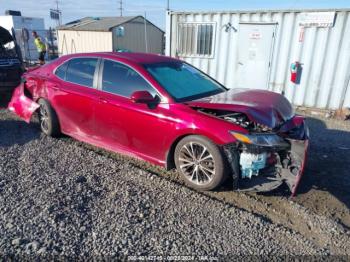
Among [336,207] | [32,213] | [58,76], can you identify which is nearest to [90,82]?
[58,76]

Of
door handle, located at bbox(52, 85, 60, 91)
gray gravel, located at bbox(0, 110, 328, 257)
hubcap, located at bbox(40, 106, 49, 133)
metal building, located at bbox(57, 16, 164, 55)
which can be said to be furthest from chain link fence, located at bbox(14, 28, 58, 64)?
Answer: gray gravel, located at bbox(0, 110, 328, 257)

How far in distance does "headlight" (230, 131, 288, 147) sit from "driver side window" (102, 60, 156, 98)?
1.29 metres

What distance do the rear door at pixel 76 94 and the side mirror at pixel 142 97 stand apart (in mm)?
970

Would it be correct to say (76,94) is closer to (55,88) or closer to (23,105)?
(55,88)

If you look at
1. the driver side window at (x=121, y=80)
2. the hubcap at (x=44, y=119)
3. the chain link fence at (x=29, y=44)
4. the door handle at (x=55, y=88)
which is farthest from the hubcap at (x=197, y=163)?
the chain link fence at (x=29, y=44)

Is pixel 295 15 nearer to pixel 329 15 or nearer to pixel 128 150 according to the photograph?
pixel 329 15

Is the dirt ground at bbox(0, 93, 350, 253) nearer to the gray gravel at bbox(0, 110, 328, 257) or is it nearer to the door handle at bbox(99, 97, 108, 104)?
the gray gravel at bbox(0, 110, 328, 257)

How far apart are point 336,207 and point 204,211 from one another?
63.8 inches

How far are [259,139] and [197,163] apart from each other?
2.71ft

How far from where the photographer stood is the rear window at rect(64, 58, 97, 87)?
462 centimetres

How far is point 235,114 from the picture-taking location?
3637 mm

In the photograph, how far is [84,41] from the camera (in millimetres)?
21953

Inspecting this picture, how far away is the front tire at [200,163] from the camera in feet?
11.5

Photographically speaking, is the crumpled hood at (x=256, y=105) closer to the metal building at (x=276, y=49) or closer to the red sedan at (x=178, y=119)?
the red sedan at (x=178, y=119)
